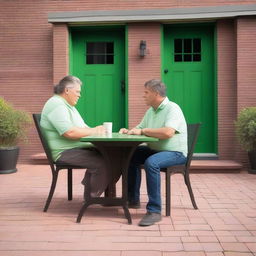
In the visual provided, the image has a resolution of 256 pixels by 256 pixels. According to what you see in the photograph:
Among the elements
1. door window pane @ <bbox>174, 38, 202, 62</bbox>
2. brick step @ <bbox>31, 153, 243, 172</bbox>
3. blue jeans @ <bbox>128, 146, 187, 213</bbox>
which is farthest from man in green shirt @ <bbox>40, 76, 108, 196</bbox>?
door window pane @ <bbox>174, 38, 202, 62</bbox>

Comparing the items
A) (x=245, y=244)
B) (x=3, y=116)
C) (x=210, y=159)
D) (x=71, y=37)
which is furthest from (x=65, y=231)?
(x=71, y=37)

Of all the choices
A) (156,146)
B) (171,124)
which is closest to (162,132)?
(171,124)

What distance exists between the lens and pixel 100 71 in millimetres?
8234

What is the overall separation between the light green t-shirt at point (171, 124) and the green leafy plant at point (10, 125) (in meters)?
3.43

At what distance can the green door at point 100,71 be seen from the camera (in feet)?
26.9

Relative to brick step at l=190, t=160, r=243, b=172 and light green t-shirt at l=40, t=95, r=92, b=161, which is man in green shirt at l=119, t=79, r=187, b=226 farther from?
brick step at l=190, t=160, r=243, b=172

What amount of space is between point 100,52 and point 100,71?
382 mm

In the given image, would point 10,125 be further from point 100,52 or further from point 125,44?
point 125,44

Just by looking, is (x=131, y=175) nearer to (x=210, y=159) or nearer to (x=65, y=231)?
(x=65, y=231)

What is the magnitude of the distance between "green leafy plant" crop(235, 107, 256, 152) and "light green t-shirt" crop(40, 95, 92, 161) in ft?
11.7

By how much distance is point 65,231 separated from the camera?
140 inches

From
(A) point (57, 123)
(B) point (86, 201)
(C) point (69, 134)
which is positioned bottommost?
(B) point (86, 201)

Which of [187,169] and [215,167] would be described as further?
[215,167]

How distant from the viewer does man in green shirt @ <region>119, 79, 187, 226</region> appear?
3.87 metres
